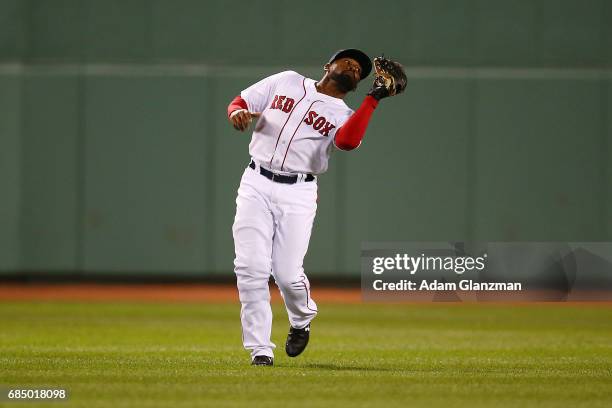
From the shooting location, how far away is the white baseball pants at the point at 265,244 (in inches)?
282

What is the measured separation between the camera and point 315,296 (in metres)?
15.7

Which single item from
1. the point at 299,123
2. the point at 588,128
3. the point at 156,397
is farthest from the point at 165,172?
the point at 156,397

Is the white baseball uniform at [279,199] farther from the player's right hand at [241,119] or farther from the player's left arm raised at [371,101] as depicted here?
the player's right hand at [241,119]

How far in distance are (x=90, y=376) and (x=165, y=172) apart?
32.9 ft

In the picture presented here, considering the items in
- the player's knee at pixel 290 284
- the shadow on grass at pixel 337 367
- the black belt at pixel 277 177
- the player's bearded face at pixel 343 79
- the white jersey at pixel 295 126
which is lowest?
the shadow on grass at pixel 337 367

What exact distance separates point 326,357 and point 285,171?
169cm

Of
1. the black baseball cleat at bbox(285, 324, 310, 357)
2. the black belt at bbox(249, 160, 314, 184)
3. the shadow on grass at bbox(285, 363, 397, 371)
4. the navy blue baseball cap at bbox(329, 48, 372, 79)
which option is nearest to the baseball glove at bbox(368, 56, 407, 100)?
the navy blue baseball cap at bbox(329, 48, 372, 79)

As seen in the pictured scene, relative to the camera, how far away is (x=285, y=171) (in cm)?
728

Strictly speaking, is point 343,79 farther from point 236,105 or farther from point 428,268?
point 428,268

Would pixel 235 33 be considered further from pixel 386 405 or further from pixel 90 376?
pixel 386 405
